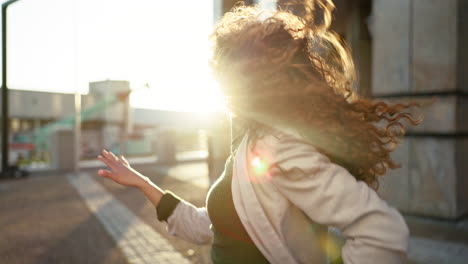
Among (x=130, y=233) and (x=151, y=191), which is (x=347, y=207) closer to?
(x=151, y=191)

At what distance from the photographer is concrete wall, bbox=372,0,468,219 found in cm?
546

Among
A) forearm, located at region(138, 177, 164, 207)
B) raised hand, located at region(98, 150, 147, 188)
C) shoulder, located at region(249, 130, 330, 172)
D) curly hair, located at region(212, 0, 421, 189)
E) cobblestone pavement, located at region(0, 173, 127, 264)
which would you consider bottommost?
cobblestone pavement, located at region(0, 173, 127, 264)

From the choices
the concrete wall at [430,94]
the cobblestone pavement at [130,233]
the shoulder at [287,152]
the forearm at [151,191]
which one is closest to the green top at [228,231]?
the shoulder at [287,152]

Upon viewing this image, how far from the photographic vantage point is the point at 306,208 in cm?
101

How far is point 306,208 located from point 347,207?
4.4 inches

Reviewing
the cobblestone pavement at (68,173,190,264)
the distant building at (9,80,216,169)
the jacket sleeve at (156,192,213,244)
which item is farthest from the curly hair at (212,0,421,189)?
the distant building at (9,80,216,169)

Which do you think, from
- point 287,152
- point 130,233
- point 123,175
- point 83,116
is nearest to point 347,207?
point 287,152

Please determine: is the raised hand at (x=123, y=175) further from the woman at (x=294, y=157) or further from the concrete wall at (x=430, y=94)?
the concrete wall at (x=430, y=94)

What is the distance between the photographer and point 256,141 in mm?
1154

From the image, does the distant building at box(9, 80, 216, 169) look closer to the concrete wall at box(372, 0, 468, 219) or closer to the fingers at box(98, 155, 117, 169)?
the concrete wall at box(372, 0, 468, 219)

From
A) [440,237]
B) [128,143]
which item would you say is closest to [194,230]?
[440,237]

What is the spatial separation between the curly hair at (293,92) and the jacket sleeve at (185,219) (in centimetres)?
54

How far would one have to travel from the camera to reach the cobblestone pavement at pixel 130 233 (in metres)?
4.31

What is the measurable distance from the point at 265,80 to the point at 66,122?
4140cm
